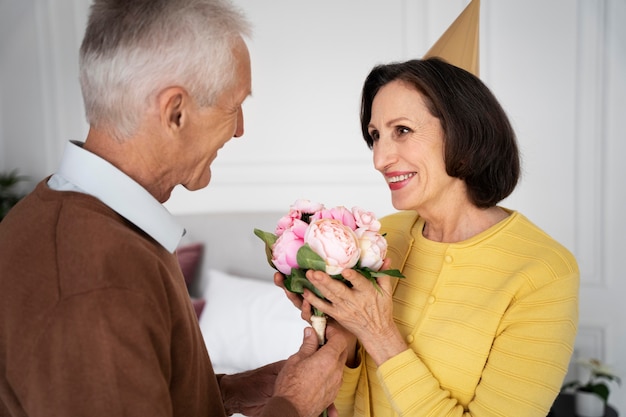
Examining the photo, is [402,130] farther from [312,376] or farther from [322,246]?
[312,376]

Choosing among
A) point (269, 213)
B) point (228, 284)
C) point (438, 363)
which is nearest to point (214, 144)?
point (438, 363)

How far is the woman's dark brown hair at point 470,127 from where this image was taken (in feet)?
4.71

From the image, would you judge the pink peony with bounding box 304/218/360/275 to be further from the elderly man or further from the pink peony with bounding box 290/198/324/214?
the elderly man

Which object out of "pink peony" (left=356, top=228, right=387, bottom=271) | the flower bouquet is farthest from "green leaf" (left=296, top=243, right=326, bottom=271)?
"pink peony" (left=356, top=228, right=387, bottom=271)

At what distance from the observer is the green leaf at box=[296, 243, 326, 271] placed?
3.84 ft

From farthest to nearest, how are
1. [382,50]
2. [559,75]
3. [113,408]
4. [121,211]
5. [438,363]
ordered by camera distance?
[382,50] < [559,75] < [438,363] < [121,211] < [113,408]

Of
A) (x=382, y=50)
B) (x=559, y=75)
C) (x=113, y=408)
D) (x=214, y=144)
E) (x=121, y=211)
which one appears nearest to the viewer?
(x=113, y=408)

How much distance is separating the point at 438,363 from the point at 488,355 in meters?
0.12

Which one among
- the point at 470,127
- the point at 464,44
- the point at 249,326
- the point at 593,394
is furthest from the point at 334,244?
the point at 593,394

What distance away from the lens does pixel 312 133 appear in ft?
10.5

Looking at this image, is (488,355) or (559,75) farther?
(559,75)

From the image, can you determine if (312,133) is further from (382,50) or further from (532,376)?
(532,376)

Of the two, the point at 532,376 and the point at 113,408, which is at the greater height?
the point at 113,408

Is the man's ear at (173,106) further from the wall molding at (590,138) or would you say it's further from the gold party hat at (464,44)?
the wall molding at (590,138)
